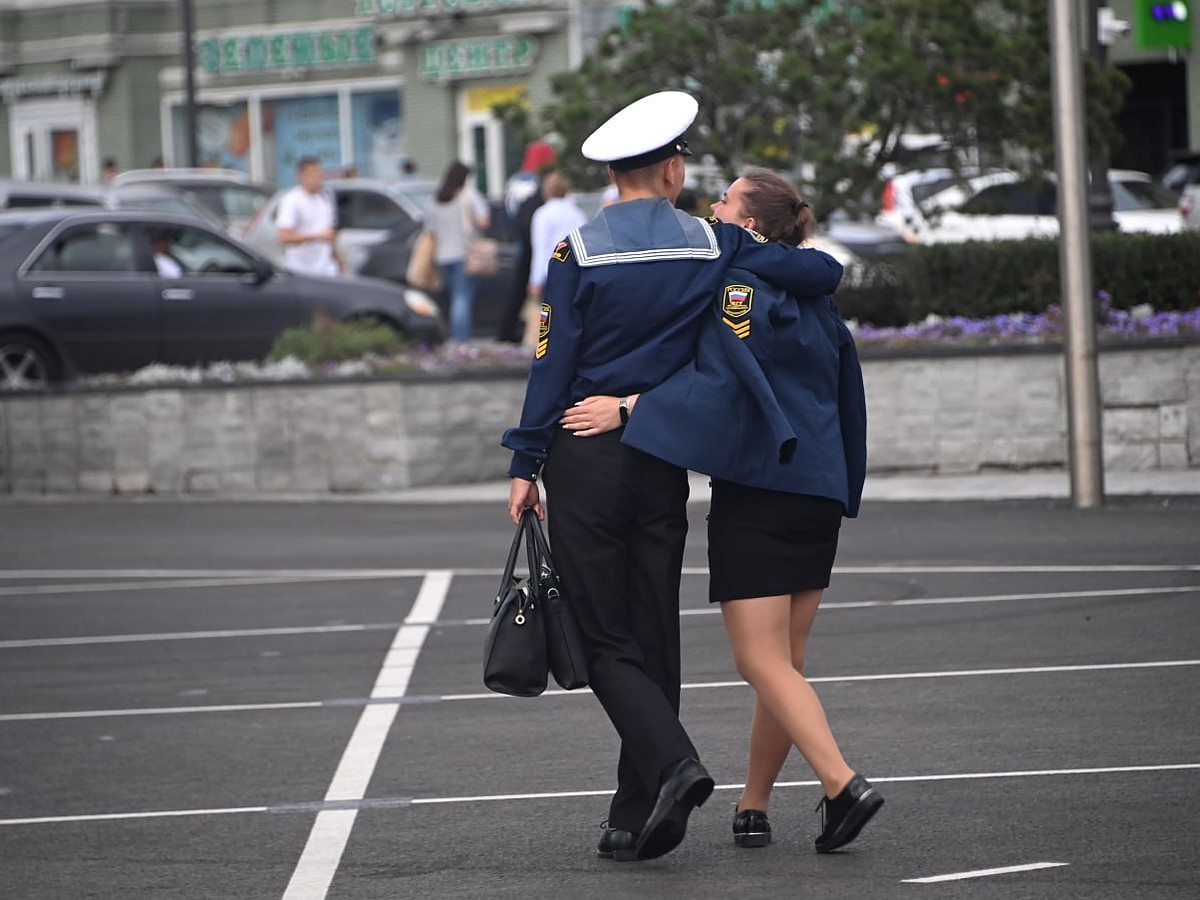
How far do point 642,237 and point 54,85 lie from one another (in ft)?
137

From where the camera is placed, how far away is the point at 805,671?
8672mm

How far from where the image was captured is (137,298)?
1833 cm

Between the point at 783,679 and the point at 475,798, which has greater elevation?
the point at 783,679

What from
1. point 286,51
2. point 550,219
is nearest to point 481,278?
point 550,219

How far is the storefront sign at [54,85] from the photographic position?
149ft

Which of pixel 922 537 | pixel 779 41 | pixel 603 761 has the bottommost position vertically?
pixel 922 537

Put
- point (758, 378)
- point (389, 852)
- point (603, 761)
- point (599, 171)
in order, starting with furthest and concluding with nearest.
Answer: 1. point (599, 171)
2. point (603, 761)
3. point (389, 852)
4. point (758, 378)

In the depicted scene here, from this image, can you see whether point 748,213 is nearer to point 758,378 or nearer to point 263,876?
point 758,378

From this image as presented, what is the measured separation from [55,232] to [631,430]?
1336cm

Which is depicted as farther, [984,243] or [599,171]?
[599,171]

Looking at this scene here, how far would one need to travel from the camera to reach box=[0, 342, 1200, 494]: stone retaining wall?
14.6 meters

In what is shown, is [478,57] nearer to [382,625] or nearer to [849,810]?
[382,625]

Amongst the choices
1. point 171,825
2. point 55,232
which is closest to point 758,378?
point 171,825

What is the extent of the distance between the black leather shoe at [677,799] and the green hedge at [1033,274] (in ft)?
33.5
